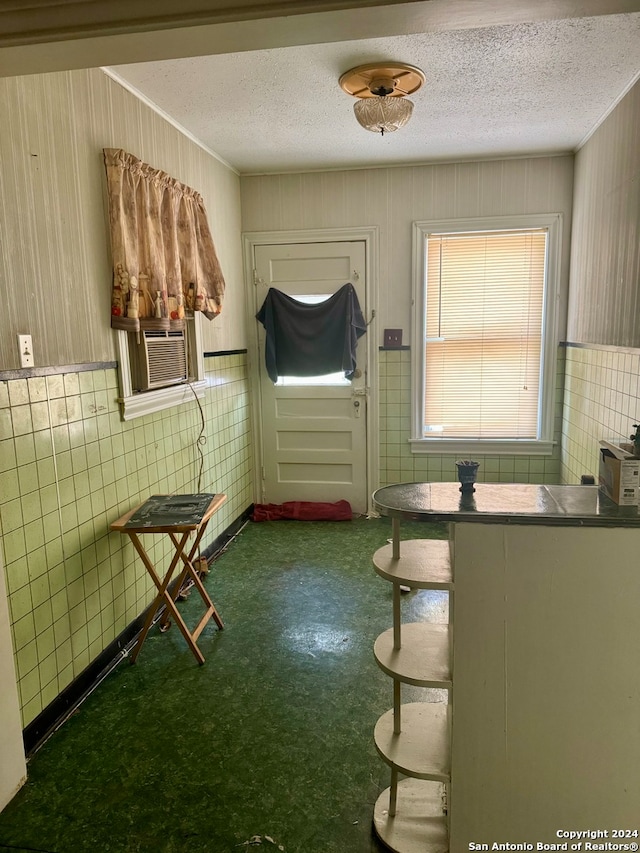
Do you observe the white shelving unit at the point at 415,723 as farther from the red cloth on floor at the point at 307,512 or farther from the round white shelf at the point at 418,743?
the red cloth on floor at the point at 307,512

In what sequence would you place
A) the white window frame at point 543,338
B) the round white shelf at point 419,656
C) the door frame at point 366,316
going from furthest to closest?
the door frame at point 366,316 < the white window frame at point 543,338 < the round white shelf at point 419,656

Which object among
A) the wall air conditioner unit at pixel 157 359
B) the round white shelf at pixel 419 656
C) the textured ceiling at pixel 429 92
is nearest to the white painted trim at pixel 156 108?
the textured ceiling at pixel 429 92

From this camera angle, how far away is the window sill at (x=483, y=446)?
4223mm

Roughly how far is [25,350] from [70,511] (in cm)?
70

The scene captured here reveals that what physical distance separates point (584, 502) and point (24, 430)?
6.37ft

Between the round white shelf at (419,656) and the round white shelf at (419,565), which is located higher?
the round white shelf at (419,565)

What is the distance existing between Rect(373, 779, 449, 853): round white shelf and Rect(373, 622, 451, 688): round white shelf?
499 millimetres

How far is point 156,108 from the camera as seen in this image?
2.94 m

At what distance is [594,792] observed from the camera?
1.52 m

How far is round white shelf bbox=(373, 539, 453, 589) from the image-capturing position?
5.06 ft

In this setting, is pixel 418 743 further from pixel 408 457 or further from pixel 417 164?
pixel 417 164

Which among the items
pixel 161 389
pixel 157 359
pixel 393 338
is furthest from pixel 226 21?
pixel 393 338

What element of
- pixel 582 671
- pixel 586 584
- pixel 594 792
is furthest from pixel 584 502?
pixel 594 792

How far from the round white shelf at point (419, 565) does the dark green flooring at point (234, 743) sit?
0.85 meters
